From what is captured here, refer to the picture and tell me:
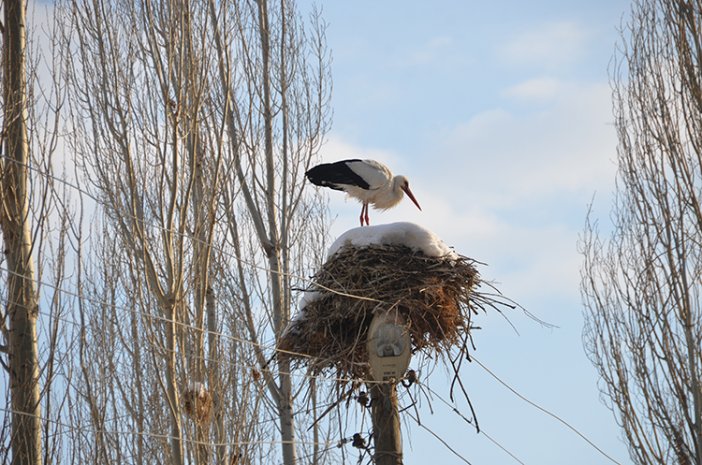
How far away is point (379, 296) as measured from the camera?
5.32 metres

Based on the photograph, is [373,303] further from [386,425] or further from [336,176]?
[336,176]

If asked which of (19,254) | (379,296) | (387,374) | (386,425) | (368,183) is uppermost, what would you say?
(368,183)

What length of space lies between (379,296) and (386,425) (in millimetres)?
713

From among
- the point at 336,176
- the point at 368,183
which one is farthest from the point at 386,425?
the point at 336,176

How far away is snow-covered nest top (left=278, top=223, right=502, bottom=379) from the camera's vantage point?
5348 mm

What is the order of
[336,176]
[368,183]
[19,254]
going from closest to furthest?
1. [19,254]
2. [368,183]
3. [336,176]

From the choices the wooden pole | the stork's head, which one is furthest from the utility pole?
the stork's head

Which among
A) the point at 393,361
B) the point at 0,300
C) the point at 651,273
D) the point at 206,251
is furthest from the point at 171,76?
the point at 651,273

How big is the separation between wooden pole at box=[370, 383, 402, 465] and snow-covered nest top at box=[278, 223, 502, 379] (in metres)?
0.14

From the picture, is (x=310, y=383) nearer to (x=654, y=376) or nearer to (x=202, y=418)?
(x=202, y=418)

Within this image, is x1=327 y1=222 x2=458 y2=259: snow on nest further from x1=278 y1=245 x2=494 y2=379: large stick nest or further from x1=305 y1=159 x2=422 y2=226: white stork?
x1=305 y1=159 x2=422 y2=226: white stork

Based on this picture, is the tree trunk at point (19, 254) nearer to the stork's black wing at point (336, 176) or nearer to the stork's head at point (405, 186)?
the stork's black wing at point (336, 176)

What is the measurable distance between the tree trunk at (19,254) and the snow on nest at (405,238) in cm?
207

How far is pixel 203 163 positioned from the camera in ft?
26.8
